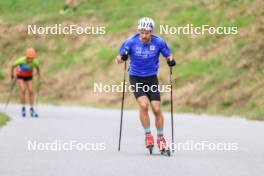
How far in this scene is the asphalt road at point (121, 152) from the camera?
10633mm

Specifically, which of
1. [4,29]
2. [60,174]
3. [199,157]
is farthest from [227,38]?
[60,174]

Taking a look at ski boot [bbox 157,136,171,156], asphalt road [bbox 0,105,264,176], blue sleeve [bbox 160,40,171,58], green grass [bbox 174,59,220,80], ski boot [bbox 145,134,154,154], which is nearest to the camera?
asphalt road [bbox 0,105,264,176]

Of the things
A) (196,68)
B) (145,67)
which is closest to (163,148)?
(145,67)

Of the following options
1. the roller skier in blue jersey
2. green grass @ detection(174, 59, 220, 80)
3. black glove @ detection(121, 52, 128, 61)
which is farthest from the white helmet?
green grass @ detection(174, 59, 220, 80)

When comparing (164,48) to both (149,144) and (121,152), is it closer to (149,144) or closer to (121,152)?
(149,144)

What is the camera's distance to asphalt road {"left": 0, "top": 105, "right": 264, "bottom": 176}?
10.6m

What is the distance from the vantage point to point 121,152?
13.3m

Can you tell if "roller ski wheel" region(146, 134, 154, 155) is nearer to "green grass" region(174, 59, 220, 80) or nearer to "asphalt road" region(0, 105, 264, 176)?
"asphalt road" region(0, 105, 264, 176)

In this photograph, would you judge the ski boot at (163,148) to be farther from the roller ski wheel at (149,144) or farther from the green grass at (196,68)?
the green grass at (196,68)

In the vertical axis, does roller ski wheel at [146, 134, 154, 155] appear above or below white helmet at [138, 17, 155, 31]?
below

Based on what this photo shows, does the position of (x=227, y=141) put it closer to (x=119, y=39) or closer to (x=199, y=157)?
(x=199, y=157)

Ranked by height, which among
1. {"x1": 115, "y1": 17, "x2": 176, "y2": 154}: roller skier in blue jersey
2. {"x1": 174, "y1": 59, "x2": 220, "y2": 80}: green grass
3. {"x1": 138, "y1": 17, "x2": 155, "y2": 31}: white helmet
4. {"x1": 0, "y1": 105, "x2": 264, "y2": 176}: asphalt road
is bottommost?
{"x1": 0, "y1": 105, "x2": 264, "y2": 176}: asphalt road

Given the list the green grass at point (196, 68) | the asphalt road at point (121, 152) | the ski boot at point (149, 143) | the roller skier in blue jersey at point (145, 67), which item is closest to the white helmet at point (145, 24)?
the roller skier in blue jersey at point (145, 67)

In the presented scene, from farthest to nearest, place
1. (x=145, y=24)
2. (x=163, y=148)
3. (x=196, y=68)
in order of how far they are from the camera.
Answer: (x=196, y=68), (x=145, y=24), (x=163, y=148)
